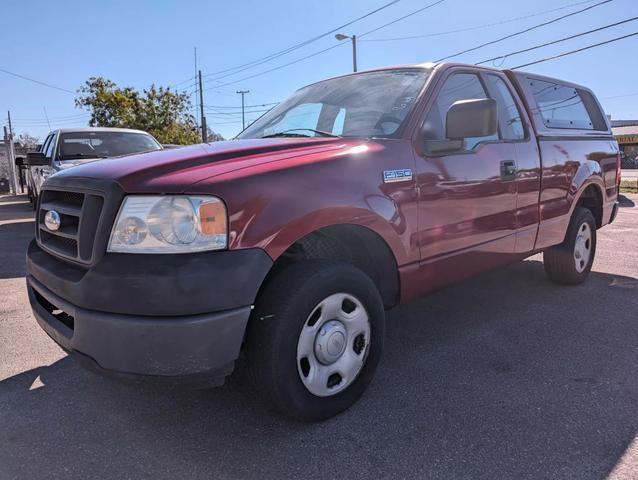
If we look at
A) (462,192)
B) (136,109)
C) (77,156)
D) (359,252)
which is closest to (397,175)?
(359,252)

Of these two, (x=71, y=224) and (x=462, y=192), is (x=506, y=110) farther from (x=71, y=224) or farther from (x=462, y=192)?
(x=71, y=224)

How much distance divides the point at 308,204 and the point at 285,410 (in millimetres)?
948

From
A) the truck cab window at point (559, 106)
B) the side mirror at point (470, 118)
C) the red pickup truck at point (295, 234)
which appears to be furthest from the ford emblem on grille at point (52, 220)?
the truck cab window at point (559, 106)

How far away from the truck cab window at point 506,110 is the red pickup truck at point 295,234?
2 centimetres

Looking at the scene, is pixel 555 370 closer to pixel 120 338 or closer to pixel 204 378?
pixel 204 378

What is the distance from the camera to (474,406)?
2.61 metres

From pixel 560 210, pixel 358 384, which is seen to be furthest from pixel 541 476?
pixel 560 210

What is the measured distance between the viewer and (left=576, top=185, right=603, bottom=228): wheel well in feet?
15.8

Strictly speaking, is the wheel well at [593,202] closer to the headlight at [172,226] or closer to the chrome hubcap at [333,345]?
the chrome hubcap at [333,345]

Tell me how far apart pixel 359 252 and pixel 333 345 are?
0.63m

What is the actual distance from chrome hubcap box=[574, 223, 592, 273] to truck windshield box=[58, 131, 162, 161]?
6364 millimetres

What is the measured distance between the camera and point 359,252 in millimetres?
2828

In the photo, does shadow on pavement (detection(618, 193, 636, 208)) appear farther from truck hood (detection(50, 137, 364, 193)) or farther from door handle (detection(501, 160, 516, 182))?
truck hood (detection(50, 137, 364, 193))

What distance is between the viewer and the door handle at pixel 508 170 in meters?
3.45
